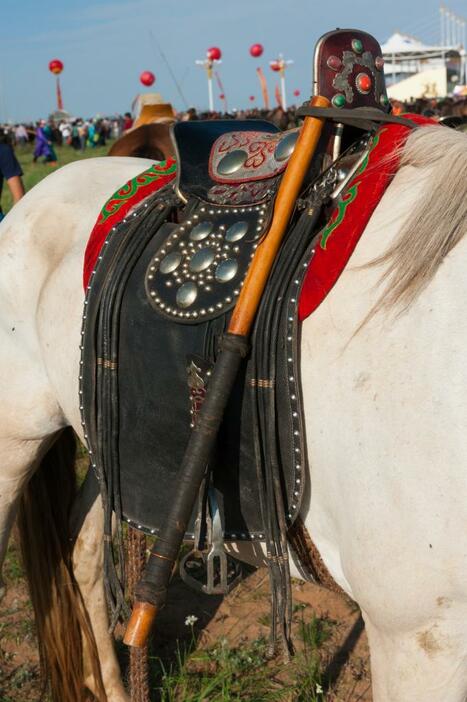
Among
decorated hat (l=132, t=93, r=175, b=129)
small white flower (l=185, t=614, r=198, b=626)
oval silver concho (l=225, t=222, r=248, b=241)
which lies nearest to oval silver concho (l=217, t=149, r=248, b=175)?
oval silver concho (l=225, t=222, r=248, b=241)

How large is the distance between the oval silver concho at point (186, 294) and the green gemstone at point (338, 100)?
454 millimetres

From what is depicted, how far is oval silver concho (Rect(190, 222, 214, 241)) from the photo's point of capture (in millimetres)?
1606

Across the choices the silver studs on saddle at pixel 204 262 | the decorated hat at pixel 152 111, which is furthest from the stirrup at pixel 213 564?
the decorated hat at pixel 152 111

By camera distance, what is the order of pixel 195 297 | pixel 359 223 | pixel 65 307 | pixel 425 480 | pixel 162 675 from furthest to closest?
pixel 162 675 < pixel 65 307 < pixel 195 297 < pixel 359 223 < pixel 425 480

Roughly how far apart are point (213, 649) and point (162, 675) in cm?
21

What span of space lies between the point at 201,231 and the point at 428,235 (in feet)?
1.70

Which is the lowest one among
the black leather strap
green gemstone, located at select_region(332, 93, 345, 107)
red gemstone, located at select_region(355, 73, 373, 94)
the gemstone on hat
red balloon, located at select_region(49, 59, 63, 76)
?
red balloon, located at select_region(49, 59, 63, 76)

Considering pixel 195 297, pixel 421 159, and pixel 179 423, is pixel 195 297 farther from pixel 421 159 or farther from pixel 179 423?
pixel 421 159

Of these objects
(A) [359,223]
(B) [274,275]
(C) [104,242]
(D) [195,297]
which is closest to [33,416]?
(C) [104,242]

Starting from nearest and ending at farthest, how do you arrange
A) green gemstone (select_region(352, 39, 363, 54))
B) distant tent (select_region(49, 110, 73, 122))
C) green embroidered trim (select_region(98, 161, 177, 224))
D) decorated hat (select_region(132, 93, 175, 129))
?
green gemstone (select_region(352, 39, 363, 54)) < green embroidered trim (select_region(98, 161, 177, 224)) < decorated hat (select_region(132, 93, 175, 129)) < distant tent (select_region(49, 110, 73, 122))

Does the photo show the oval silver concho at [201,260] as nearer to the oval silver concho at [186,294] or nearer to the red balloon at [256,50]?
the oval silver concho at [186,294]

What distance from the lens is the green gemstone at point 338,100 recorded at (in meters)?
1.52

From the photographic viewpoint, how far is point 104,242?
184 centimetres

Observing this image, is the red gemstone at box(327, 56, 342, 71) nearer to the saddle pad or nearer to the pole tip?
the saddle pad
